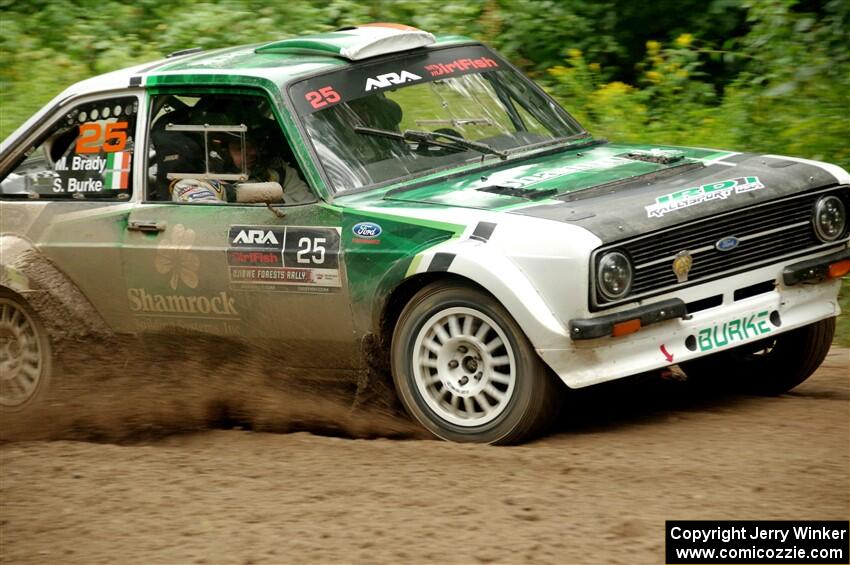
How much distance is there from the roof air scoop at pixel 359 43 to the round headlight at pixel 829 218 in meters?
2.23

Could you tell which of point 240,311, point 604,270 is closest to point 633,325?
point 604,270

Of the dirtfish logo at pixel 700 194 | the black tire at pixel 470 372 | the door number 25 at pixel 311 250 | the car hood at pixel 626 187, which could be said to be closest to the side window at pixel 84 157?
the door number 25 at pixel 311 250

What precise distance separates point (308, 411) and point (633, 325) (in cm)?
169

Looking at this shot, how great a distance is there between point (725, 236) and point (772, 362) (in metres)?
1.03

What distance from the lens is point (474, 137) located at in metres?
6.74

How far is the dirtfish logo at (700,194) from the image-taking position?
5.60 meters

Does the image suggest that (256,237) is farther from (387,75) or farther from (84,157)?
(84,157)

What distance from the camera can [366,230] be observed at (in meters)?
5.90

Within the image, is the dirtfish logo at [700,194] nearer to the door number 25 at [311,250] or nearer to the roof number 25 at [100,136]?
the door number 25 at [311,250]

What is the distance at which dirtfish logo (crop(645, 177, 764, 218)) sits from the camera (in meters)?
5.60

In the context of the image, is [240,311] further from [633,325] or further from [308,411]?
[633,325]

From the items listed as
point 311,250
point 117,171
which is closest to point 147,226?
point 117,171

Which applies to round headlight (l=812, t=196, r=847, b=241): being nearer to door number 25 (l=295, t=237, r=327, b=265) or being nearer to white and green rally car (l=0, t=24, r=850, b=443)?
white and green rally car (l=0, t=24, r=850, b=443)

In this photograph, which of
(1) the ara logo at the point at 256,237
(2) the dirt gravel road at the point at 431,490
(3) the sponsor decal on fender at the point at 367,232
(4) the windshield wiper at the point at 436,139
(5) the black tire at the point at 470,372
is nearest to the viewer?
(2) the dirt gravel road at the point at 431,490
